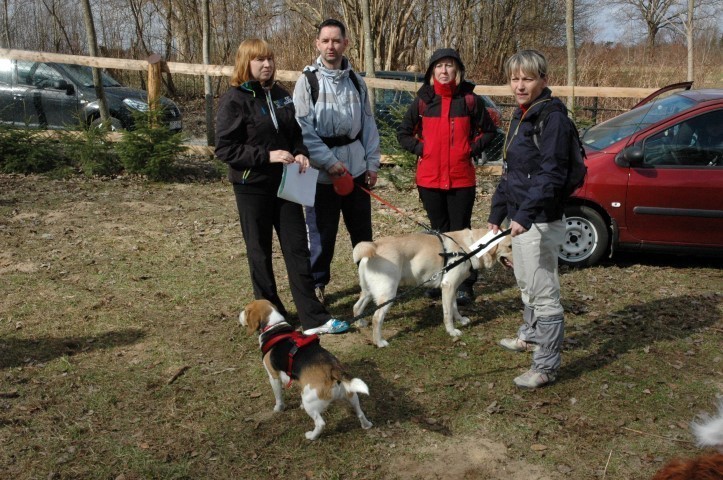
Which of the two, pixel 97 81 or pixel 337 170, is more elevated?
pixel 97 81

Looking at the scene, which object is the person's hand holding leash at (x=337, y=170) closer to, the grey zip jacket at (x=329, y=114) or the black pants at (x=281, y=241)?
the grey zip jacket at (x=329, y=114)

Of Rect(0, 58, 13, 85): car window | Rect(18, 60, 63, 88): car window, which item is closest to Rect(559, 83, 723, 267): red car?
Rect(18, 60, 63, 88): car window

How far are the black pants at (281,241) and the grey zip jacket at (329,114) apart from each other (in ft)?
1.58

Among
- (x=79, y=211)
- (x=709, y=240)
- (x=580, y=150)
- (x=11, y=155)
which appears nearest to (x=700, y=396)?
(x=580, y=150)

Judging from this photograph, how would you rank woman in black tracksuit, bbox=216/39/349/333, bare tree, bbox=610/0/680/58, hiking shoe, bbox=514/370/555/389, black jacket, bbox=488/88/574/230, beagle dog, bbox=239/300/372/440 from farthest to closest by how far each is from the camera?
bare tree, bbox=610/0/680/58
woman in black tracksuit, bbox=216/39/349/333
hiking shoe, bbox=514/370/555/389
black jacket, bbox=488/88/574/230
beagle dog, bbox=239/300/372/440

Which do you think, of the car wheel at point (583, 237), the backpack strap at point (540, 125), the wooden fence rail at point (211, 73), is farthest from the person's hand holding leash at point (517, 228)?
the wooden fence rail at point (211, 73)

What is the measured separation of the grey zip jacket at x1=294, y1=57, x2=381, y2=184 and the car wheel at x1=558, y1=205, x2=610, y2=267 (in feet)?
9.03

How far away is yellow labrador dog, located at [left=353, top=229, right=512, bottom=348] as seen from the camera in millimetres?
4910

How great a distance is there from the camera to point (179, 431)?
3906 mm

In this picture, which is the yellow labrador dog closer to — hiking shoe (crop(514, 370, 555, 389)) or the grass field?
the grass field

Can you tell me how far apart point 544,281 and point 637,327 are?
1821 mm

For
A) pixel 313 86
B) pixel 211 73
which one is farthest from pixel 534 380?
pixel 211 73

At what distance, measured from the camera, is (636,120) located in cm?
692

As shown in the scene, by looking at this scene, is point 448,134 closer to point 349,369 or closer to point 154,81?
point 349,369
